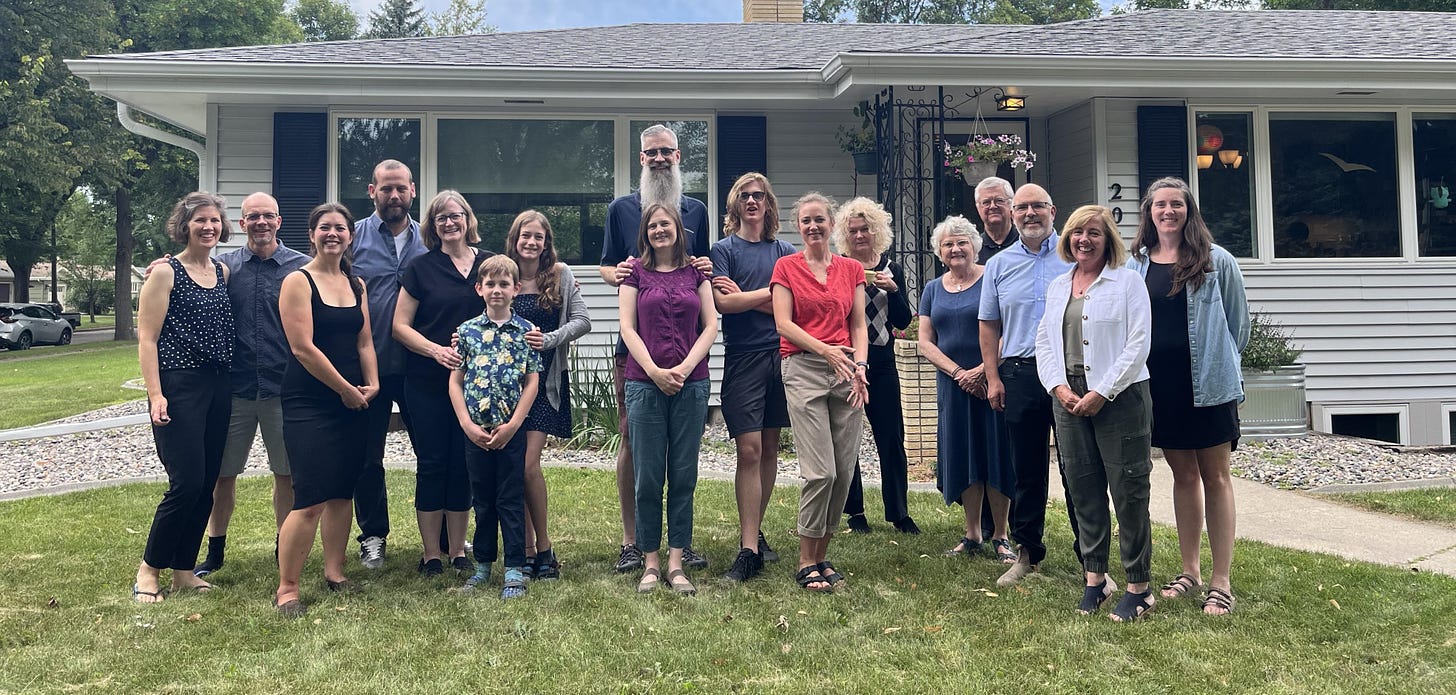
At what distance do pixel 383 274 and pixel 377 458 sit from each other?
0.79m

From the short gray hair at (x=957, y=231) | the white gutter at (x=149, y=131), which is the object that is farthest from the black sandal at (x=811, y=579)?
the white gutter at (x=149, y=131)

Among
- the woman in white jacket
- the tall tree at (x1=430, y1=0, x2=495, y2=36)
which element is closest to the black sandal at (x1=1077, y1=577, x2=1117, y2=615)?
the woman in white jacket

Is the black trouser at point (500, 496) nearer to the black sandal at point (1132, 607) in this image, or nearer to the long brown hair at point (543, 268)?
the long brown hair at point (543, 268)

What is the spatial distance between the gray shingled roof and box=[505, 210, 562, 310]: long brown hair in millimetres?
4222

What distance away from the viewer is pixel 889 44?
32.0 feet

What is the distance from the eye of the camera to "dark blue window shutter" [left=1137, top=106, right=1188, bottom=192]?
26.3 feet

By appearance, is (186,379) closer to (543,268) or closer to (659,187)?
(543,268)

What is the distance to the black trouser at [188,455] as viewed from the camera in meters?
3.42

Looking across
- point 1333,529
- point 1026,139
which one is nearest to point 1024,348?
point 1333,529

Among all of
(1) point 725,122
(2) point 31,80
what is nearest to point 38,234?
(2) point 31,80

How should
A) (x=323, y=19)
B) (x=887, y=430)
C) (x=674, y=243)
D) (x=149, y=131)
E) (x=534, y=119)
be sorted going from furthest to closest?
1. (x=323, y=19)
2. (x=149, y=131)
3. (x=534, y=119)
4. (x=887, y=430)
5. (x=674, y=243)

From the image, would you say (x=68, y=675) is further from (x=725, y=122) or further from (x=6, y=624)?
(x=725, y=122)

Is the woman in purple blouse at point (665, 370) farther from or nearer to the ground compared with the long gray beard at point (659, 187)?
nearer to the ground

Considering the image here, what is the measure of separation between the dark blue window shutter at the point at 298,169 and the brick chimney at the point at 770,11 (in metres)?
7.80
